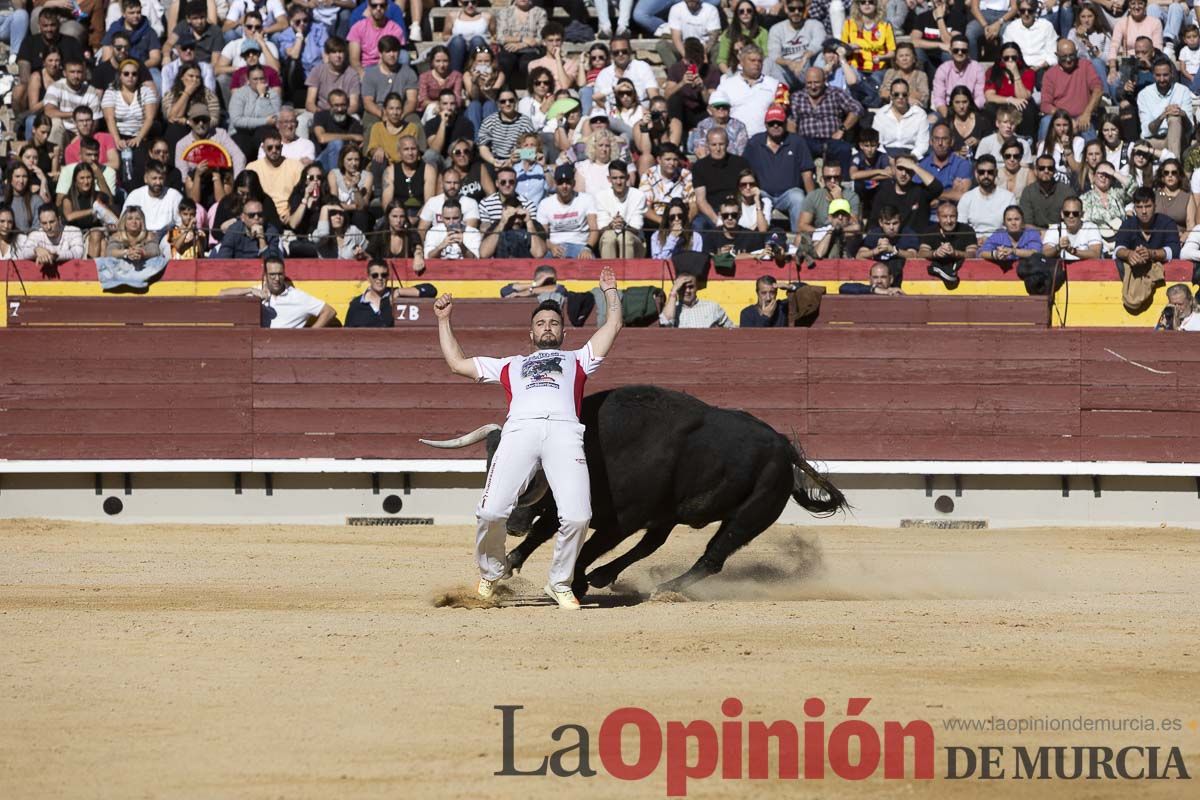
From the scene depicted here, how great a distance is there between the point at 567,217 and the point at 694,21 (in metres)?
3.00

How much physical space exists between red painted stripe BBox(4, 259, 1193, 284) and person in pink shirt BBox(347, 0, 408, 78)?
289 centimetres

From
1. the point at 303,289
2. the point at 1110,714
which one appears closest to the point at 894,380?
the point at 303,289

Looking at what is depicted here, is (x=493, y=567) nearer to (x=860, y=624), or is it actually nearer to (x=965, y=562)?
(x=860, y=624)

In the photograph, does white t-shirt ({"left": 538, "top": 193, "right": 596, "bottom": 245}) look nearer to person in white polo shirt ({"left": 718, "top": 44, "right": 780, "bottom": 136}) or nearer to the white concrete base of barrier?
person in white polo shirt ({"left": 718, "top": 44, "right": 780, "bottom": 136})

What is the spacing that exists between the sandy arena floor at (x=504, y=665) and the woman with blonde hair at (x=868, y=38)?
6.50m

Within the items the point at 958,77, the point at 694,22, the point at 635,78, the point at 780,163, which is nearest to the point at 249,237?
the point at 635,78

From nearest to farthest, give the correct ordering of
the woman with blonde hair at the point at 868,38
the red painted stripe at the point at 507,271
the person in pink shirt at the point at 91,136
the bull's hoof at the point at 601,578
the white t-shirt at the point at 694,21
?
the bull's hoof at the point at 601,578 < the red painted stripe at the point at 507,271 < the person in pink shirt at the point at 91,136 < the woman with blonde hair at the point at 868,38 < the white t-shirt at the point at 694,21

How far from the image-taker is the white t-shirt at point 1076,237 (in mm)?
12758

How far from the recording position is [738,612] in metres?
7.14

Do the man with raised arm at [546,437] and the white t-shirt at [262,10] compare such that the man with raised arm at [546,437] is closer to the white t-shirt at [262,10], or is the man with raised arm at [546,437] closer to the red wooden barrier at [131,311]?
the red wooden barrier at [131,311]

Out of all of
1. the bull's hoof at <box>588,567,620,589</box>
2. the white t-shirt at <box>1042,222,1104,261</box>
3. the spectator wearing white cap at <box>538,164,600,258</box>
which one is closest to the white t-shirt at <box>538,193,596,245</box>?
the spectator wearing white cap at <box>538,164,600,258</box>

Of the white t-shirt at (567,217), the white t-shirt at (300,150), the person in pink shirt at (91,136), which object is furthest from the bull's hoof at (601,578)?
the person in pink shirt at (91,136)

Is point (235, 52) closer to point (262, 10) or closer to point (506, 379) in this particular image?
point (262, 10)

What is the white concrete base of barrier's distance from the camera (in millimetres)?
12102
